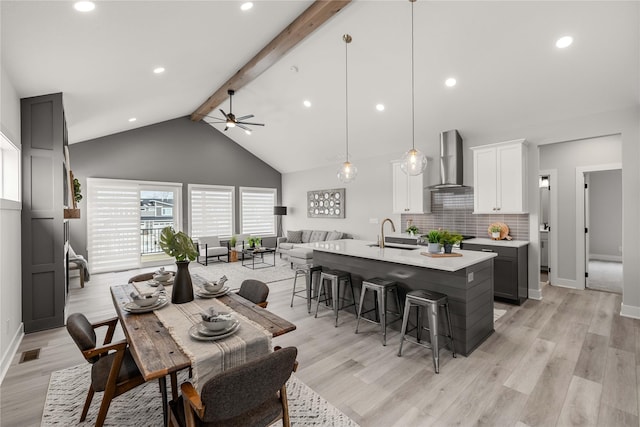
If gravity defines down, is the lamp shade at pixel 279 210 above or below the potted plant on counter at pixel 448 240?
above

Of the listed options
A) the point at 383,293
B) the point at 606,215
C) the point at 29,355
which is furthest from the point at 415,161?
the point at 606,215

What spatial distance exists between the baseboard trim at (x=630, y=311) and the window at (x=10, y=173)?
24.7ft

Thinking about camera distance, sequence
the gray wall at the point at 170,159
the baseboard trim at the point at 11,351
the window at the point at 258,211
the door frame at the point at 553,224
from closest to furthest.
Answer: the baseboard trim at the point at 11,351, the door frame at the point at 553,224, the gray wall at the point at 170,159, the window at the point at 258,211

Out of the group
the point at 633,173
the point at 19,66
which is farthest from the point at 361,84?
the point at 19,66

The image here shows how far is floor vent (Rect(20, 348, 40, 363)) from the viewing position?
9.09 feet

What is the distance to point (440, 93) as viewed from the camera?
4.53 meters

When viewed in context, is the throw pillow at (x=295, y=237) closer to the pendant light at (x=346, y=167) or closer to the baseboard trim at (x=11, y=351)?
the pendant light at (x=346, y=167)

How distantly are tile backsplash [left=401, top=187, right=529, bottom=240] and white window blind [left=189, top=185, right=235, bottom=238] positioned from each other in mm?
5537

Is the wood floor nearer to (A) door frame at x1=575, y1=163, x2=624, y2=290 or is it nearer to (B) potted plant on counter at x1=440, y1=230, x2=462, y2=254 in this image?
(B) potted plant on counter at x1=440, y1=230, x2=462, y2=254

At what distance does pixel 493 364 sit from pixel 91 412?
329 centimetres

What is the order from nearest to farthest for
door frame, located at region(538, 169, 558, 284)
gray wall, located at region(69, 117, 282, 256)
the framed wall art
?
door frame, located at region(538, 169, 558, 284) → gray wall, located at region(69, 117, 282, 256) → the framed wall art

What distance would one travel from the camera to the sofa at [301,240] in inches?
256

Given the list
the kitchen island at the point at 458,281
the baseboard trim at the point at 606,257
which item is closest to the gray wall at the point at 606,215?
the baseboard trim at the point at 606,257

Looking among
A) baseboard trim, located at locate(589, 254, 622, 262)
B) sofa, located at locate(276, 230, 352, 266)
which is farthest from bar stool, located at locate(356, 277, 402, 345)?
baseboard trim, located at locate(589, 254, 622, 262)
